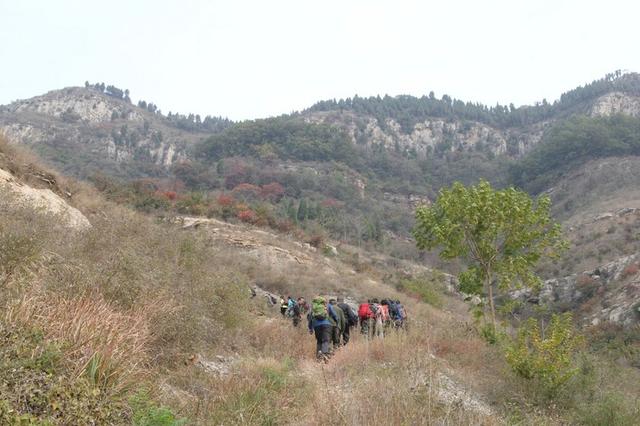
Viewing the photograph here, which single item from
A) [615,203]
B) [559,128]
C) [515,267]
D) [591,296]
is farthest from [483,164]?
[515,267]

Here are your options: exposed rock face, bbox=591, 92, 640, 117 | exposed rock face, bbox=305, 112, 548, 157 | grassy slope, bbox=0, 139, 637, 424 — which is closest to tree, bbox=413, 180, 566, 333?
grassy slope, bbox=0, 139, 637, 424

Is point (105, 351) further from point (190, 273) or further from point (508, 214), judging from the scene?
point (508, 214)

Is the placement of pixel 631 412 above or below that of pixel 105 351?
below

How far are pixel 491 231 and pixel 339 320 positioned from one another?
4680 millimetres

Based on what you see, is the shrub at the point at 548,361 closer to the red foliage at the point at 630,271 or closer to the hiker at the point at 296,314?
the hiker at the point at 296,314

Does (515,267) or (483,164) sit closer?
(515,267)

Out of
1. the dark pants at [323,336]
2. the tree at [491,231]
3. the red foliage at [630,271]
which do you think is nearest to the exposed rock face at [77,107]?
the red foliage at [630,271]

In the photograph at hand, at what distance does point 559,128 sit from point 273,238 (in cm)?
7430

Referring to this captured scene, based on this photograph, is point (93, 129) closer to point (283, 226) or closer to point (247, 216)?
point (283, 226)

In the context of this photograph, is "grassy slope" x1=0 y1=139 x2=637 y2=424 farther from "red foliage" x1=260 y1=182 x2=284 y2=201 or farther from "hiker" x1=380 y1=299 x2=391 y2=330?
"red foliage" x1=260 y1=182 x2=284 y2=201

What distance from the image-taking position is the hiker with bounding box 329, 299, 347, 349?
9.11 meters

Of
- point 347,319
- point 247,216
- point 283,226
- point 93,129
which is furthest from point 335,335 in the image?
point 93,129

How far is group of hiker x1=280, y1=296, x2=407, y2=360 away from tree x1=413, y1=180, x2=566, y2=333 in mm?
2300

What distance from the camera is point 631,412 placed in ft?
18.2
